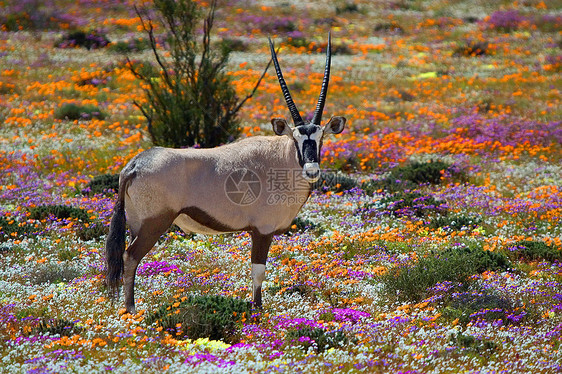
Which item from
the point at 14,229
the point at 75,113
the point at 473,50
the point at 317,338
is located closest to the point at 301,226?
the point at 317,338

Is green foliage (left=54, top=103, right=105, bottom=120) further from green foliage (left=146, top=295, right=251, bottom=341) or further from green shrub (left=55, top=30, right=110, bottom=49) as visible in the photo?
green foliage (left=146, top=295, right=251, bottom=341)

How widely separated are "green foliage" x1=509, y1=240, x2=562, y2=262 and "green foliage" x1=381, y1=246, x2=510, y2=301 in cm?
115

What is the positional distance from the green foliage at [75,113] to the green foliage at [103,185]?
7197 millimetres

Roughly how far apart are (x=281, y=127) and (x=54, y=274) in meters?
4.51

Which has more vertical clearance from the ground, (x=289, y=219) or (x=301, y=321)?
(x=289, y=219)

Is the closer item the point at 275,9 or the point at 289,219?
the point at 289,219

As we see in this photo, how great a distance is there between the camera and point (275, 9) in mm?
48531

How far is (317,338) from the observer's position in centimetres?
732

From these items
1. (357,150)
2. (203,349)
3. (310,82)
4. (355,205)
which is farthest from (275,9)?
(203,349)

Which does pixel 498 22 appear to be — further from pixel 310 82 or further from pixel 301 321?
pixel 301 321

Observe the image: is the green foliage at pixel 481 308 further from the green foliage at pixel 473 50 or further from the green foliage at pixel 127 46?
the green foliage at pixel 473 50

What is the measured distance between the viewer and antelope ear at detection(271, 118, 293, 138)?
8.46m

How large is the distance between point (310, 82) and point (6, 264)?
19840mm

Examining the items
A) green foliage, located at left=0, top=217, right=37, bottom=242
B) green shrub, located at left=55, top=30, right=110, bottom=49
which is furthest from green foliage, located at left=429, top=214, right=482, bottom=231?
green shrub, located at left=55, top=30, right=110, bottom=49
